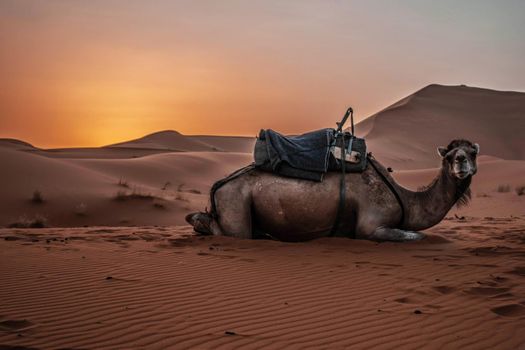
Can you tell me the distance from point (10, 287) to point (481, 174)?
97.4 ft

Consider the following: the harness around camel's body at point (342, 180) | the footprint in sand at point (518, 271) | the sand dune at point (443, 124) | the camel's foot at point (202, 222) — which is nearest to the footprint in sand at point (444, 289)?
the footprint in sand at point (518, 271)

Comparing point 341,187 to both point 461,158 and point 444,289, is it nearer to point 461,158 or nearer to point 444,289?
point 461,158

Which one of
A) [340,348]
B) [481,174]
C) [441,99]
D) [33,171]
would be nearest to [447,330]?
[340,348]

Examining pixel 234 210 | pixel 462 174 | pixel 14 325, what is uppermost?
pixel 462 174

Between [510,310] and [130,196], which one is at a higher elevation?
[130,196]

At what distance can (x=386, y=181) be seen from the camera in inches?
308

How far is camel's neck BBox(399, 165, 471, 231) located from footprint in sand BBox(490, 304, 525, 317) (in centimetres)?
329

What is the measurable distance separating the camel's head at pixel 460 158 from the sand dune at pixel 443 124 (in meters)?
48.8

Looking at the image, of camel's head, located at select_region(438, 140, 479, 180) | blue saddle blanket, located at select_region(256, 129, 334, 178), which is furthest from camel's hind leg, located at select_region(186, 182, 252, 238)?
camel's head, located at select_region(438, 140, 479, 180)

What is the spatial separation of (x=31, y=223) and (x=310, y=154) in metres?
9.39

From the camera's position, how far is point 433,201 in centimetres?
780

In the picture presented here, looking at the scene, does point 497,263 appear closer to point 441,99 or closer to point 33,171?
point 33,171

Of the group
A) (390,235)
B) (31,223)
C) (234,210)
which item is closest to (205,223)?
(234,210)

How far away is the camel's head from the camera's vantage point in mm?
7320
